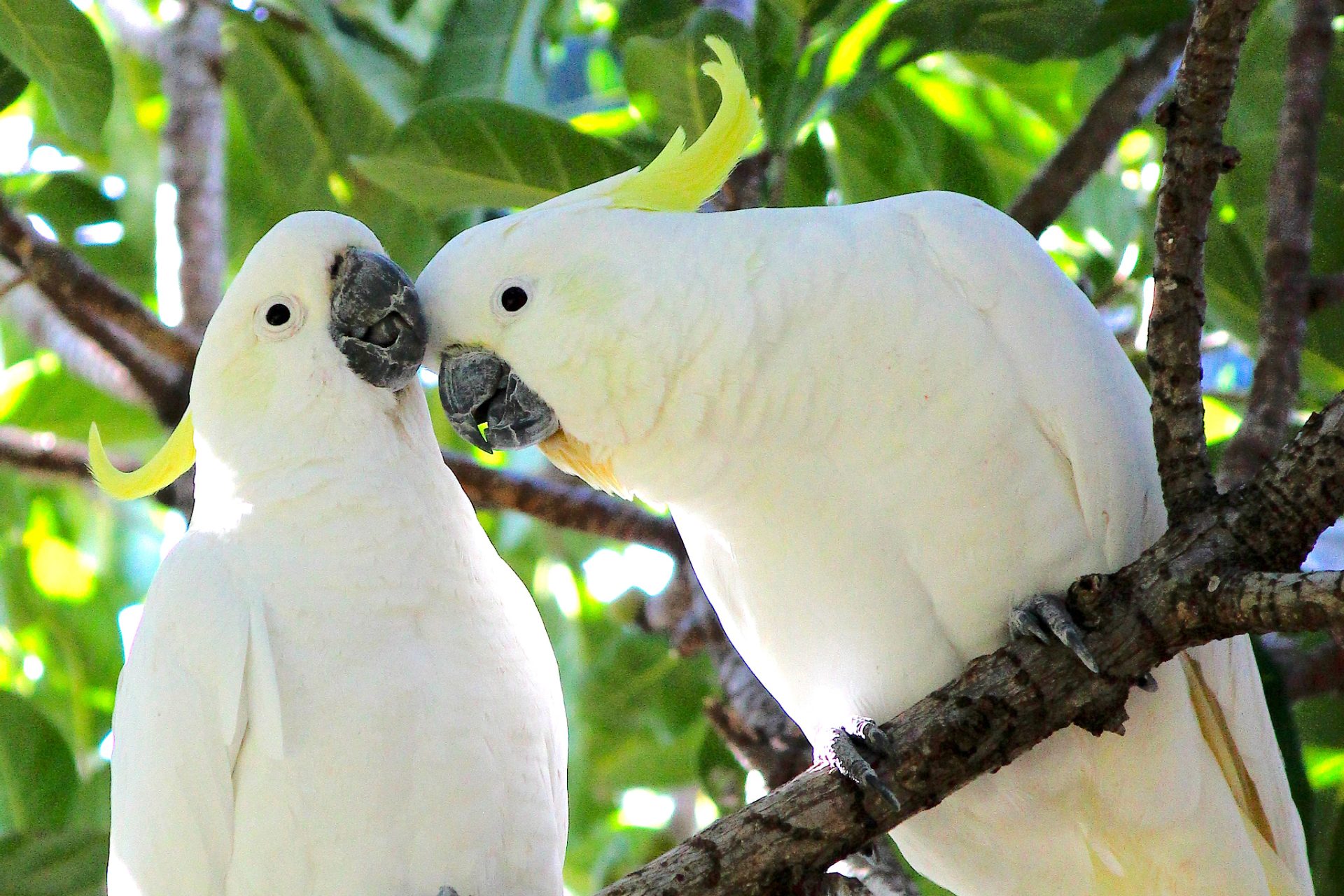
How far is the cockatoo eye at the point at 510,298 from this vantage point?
Answer: 2627mm

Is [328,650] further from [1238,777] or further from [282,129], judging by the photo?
[282,129]

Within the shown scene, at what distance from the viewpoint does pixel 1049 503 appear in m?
2.50

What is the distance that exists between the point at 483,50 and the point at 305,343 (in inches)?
50.8

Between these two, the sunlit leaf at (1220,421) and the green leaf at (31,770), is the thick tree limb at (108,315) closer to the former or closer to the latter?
the green leaf at (31,770)

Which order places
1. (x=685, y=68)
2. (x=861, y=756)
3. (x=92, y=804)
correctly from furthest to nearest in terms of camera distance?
(x=92, y=804) → (x=685, y=68) → (x=861, y=756)

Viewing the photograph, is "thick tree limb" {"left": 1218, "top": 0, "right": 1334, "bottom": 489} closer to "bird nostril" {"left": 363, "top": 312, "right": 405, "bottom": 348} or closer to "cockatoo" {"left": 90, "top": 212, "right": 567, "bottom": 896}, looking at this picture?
"cockatoo" {"left": 90, "top": 212, "right": 567, "bottom": 896}

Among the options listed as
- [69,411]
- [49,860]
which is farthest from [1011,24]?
[69,411]

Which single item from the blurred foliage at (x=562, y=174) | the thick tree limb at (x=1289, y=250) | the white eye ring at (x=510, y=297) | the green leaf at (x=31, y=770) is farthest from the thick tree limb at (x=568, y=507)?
the thick tree limb at (x=1289, y=250)

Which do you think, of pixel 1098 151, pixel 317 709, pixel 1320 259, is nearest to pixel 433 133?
pixel 317 709

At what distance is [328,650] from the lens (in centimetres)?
244

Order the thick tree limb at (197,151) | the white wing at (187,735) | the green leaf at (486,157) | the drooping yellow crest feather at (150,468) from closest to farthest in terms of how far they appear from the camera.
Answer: the white wing at (187,735), the drooping yellow crest feather at (150,468), the green leaf at (486,157), the thick tree limb at (197,151)

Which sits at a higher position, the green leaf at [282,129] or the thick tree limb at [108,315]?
the green leaf at [282,129]

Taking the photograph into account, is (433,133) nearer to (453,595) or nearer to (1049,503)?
(453,595)

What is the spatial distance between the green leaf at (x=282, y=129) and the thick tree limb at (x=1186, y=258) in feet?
9.28
